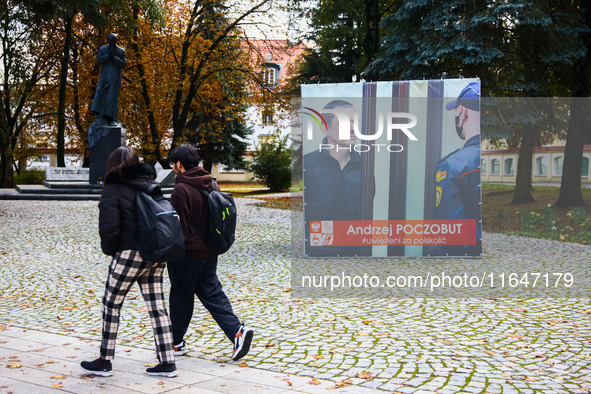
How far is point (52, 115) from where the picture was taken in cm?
3641

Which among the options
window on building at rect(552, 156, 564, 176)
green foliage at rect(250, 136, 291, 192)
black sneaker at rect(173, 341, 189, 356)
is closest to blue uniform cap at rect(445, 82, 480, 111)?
black sneaker at rect(173, 341, 189, 356)

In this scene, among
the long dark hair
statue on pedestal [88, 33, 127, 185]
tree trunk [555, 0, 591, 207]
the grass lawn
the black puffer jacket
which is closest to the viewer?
the black puffer jacket

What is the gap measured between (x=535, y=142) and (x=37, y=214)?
14.0 metres

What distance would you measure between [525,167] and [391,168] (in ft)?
28.9

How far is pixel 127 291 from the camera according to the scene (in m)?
4.51

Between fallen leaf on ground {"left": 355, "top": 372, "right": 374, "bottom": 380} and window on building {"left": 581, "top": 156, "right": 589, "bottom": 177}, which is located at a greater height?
Result: window on building {"left": 581, "top": 156, "right": 589, "bottom": 177}

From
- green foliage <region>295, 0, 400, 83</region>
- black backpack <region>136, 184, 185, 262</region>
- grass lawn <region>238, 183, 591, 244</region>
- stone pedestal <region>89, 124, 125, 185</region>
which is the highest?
green foliage <region>295, 0, 400, 83</region>

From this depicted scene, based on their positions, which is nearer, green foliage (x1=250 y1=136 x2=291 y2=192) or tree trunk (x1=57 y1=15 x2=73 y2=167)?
tree trunk (x1=57 y1=15 x2=73 y2=167)

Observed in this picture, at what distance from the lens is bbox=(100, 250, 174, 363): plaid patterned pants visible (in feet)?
14.4

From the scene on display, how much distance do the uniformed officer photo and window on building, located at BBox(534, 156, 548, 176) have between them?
27.0 ft

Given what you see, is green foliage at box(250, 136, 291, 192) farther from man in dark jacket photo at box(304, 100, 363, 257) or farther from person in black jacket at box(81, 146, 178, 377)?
person in black jacket at box(81, 146, 178, 377)

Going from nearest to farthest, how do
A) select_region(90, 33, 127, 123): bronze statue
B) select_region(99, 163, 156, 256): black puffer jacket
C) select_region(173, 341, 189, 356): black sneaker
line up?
select_region(99, 163, 156, 256): black puffer jacket < select_region(173, 341, 189, 356): black sneaker < select_region(90, 33, 127, 123): bronze statue

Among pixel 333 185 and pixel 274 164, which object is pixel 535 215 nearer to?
pixel 333 185

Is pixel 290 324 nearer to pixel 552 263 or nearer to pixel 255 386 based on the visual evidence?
pixel 255 386
